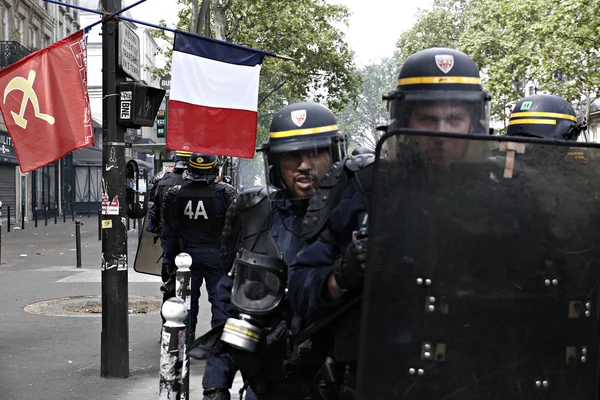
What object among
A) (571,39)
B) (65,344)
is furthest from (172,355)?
(571,39)

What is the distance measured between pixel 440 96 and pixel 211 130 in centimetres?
558

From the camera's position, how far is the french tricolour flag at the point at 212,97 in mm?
7691

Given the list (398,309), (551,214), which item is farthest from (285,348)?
(551,214)

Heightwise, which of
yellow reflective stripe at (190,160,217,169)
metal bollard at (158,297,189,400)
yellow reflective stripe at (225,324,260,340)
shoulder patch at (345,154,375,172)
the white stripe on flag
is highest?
the white stripe on flag

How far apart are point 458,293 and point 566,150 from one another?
1.57 feet

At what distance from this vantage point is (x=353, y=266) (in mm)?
2217

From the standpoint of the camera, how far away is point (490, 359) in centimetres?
216

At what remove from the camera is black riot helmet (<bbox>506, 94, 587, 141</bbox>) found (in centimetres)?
505

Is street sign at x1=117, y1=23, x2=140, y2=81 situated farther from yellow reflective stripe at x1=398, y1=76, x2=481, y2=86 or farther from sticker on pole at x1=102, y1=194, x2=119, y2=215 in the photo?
yellow reflective stripe at x1=398, y1=76, x2=481, y2=86

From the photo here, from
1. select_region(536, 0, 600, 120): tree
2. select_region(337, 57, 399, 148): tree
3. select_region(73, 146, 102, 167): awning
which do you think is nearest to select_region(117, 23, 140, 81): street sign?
select_region(536, 0, 600, 120): tree

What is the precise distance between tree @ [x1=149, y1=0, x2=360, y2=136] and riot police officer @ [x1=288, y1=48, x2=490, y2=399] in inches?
1120

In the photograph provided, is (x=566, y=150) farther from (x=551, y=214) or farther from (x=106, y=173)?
(x=106, y=173)

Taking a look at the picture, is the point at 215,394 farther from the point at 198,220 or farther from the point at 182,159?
the point at 182,159

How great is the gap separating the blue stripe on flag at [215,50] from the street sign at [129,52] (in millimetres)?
378
